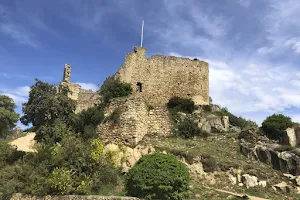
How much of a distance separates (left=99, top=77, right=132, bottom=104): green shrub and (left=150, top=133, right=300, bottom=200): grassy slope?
5.41m

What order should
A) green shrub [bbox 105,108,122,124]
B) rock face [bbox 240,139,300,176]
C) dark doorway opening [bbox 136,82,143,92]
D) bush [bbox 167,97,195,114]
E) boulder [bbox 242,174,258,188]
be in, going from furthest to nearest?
1. dark doorway opening [bbox 136,82,143,92]
2. bush [bbox 167,97,195,114]
3. green shrub [bbox 105,108,122,124]
4. rock face [bbox 240,139,300,176]
5. boulder [bbox 242,174,258,188]

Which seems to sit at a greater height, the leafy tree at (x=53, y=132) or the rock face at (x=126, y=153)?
the leafy tree at (x=53, y=132)

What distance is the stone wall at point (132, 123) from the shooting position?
1819 centimetres

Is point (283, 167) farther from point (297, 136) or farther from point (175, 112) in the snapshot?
point (175, 112)

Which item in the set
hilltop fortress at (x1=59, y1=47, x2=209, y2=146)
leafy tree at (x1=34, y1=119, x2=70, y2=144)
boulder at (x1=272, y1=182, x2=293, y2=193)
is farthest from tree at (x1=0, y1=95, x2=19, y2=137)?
boulder at (x1=272, y1=182, x2=293, y2=193)

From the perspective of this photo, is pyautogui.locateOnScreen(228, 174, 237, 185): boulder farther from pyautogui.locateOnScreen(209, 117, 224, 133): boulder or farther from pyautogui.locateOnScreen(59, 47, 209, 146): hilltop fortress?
pyautogui.locateOnScreen(59, 47, 209, 146): hilltop fortress

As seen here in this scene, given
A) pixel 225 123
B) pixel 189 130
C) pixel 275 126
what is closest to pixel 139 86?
pixel 189 130

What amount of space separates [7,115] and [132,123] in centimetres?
813

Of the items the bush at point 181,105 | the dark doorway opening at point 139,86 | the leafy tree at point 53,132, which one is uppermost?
the dark doorway opening at point 139,86

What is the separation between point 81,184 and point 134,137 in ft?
17.1

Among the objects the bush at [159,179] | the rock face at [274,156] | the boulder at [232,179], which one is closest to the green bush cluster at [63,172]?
the bush at [159,179]

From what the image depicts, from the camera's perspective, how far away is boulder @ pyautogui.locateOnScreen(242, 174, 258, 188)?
15453mm

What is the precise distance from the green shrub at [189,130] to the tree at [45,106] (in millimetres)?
7310

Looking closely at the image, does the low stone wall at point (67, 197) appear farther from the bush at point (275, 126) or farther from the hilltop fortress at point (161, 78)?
the bush at point (275, 126)
